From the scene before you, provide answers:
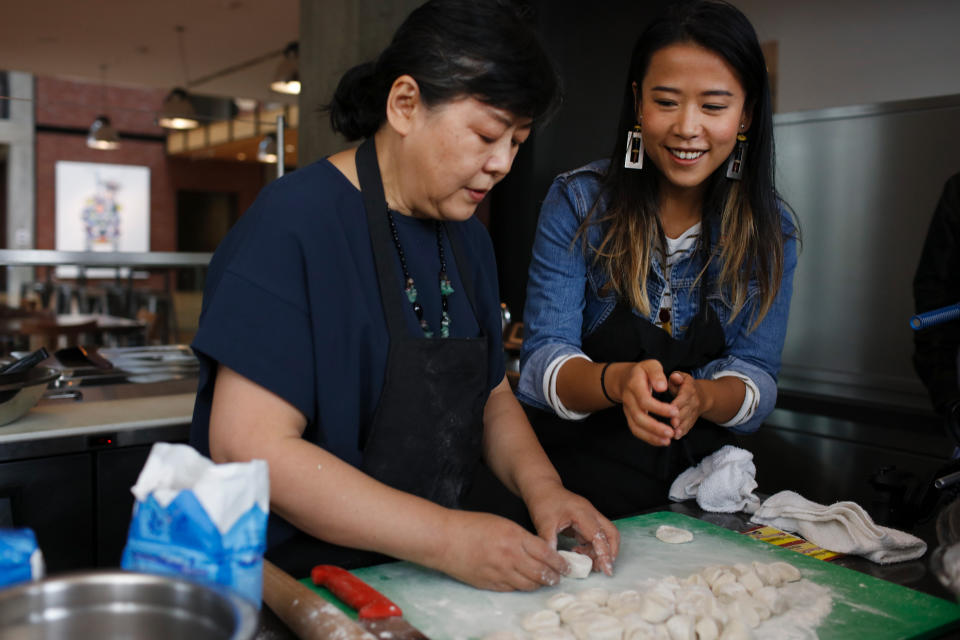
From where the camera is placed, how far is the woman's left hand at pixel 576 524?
1176 mm

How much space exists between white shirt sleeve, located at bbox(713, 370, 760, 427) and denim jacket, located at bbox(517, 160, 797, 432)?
1.1 inches

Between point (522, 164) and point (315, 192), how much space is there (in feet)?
9.22

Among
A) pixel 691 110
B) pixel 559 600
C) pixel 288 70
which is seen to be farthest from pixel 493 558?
pixel 288 70

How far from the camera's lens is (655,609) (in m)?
0.99

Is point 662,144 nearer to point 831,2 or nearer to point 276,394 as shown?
point 276,394

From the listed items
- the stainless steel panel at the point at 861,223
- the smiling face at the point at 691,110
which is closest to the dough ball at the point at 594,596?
the smiling face at the point at 691,110

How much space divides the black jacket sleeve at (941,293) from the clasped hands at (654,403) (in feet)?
3.29

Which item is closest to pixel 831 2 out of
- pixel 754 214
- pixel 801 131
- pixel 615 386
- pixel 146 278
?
pixel 801 131

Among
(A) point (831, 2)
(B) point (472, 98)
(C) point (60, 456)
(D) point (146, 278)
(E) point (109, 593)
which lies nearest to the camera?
(E) point (109, 593)

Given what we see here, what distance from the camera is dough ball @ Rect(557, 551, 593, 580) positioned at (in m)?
1.12

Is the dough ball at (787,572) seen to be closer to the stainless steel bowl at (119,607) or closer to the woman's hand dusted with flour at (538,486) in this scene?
the woman's hand dusted with flour at (538,486)

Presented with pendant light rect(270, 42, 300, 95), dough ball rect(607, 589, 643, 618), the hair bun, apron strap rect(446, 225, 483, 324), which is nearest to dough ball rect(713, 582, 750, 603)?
dough ball rect(607, 589, 643, 618)

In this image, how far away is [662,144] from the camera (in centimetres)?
154

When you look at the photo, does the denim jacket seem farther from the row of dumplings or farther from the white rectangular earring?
the row of dumplings
